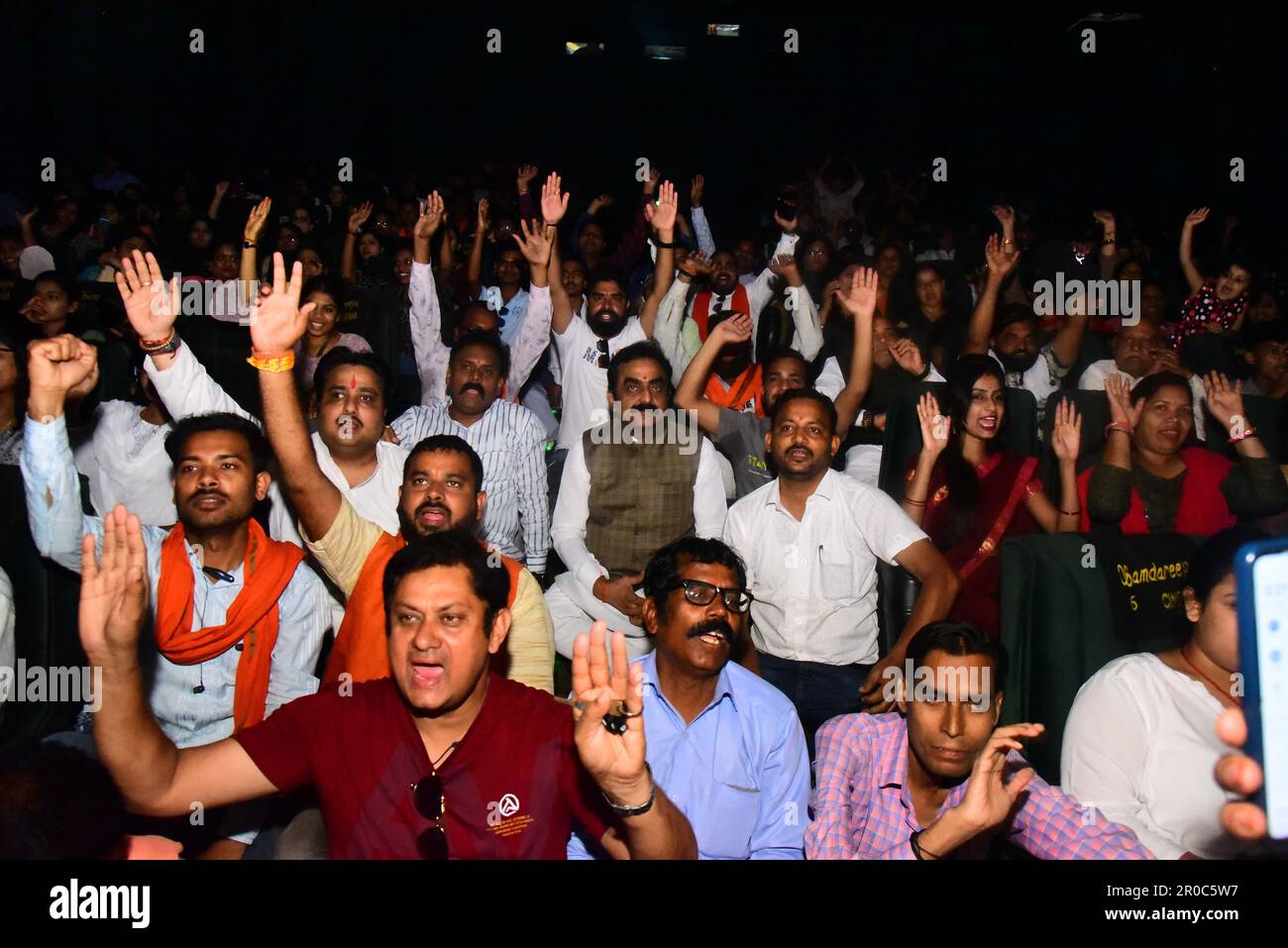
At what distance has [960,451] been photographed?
135 inches

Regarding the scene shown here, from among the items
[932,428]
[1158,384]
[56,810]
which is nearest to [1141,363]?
[1158,384]

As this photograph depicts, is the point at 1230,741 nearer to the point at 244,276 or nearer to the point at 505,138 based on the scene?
the point at 244,276

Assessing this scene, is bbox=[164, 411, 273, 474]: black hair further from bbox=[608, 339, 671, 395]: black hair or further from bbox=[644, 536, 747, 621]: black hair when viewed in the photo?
bbox=[608, 339, 671, 395]: black hair

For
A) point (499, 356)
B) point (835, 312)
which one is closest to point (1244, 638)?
point (499, 356)

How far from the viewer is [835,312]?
17.9ft

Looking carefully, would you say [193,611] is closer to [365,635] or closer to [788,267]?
[365,635]

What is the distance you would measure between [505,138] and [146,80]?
137 inches

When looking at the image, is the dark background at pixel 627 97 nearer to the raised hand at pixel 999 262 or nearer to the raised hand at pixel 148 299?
the raised hand at pixel 999 262

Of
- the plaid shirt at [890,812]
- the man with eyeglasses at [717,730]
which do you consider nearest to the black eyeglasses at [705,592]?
the man with eyeglasses at [717,730]

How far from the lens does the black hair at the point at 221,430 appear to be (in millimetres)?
2504

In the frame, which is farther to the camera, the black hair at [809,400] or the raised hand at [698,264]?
the raised hand at [698,264]

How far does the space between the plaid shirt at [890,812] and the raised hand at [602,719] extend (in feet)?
1.92

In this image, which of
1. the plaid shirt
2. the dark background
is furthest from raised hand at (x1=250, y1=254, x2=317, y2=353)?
the dark background

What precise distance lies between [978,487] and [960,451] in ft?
0.54
